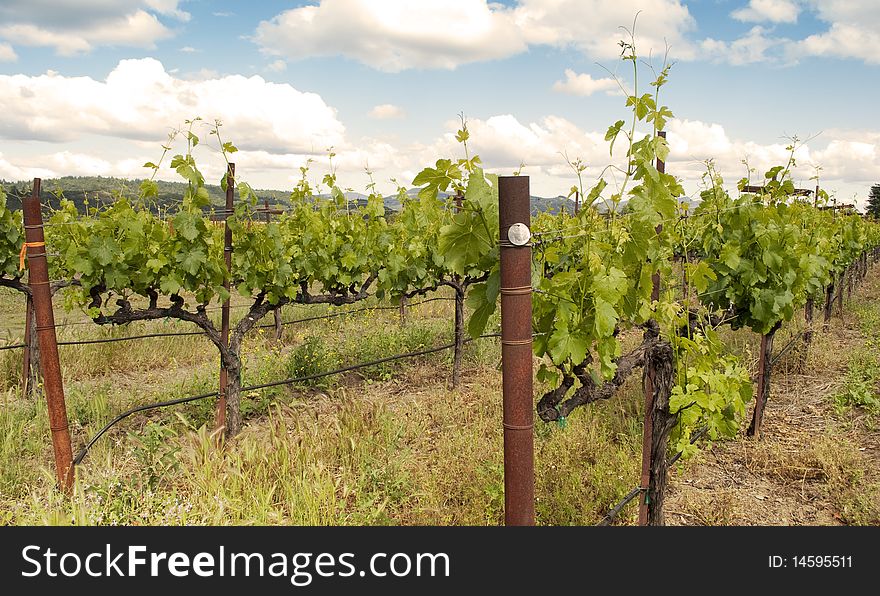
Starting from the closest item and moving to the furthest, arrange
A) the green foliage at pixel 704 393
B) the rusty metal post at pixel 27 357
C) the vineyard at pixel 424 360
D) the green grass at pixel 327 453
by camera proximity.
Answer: the vineyard at pixel 424 360
the green foliage at pixel 704 393
the green grass at pixel 327 453
the rusty metal post at pixel 27 357

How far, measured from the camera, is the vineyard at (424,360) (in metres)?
2.77

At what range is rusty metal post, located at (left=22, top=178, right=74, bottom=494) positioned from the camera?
4094 millimetres

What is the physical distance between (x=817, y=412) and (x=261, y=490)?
5.75 m

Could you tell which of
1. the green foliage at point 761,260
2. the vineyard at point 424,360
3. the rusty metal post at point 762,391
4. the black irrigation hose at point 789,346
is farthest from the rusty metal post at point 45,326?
the black irrigation hose at point 789,346

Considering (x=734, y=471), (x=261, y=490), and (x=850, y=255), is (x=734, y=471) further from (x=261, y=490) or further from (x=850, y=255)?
(x=850, y=255)

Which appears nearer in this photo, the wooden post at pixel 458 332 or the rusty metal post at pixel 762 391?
the rusty metal post at pixel 762 391

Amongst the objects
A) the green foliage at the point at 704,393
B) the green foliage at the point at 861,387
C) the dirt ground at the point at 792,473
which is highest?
the green foliage at the point at 704,393

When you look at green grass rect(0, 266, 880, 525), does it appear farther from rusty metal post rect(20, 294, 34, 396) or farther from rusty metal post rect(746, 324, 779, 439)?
rusty metal post rect(746, 324, 779, 439)

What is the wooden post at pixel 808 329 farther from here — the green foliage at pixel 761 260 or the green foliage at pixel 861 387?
the green foliage at pixel 761 260

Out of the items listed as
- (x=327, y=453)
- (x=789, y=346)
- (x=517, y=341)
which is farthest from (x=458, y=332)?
(x=517, y=341)

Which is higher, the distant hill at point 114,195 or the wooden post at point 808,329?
the distant hill at point 114,195

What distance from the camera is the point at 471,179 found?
2.34 meters

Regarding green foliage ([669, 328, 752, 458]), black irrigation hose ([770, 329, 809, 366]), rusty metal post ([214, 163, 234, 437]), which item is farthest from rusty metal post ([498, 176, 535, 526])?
black irrigation hose ([770, 329, 809, 366])

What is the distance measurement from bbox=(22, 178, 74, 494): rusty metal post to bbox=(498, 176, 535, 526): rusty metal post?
3.28 metres
